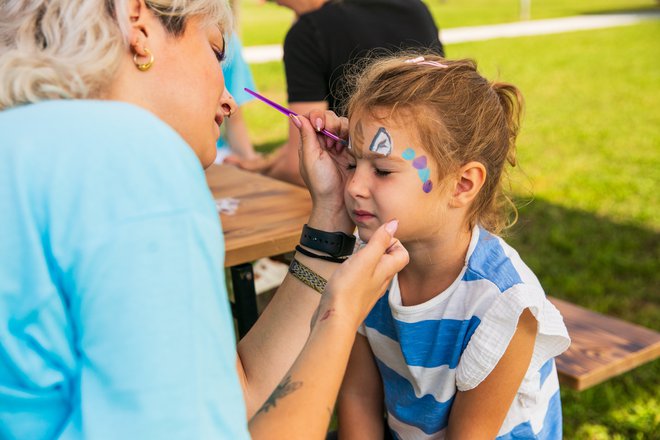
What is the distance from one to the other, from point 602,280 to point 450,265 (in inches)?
109

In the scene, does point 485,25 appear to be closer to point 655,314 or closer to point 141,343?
point 655,314

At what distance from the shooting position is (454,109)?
1.81 m

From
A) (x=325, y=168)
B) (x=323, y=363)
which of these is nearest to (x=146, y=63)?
(x=323, y=363)

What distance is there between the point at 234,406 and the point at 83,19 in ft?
2.08

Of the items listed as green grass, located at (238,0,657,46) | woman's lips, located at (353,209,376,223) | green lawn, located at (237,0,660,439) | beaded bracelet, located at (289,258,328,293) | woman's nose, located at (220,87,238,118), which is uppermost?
woman's nose, located at (220,87,238,118)

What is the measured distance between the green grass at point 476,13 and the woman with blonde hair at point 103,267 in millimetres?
15452

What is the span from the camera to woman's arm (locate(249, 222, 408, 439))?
1.16 m

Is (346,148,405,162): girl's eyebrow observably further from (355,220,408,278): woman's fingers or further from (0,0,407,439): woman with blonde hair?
(0,0,407,439): woman with blonde hair

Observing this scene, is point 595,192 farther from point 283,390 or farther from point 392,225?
point 283,390

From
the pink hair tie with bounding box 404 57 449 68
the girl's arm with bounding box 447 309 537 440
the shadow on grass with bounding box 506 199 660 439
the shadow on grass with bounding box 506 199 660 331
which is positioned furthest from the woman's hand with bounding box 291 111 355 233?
the shadow on grass with bounding box 506 199 660 331

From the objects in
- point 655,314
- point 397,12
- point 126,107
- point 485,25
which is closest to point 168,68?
point 126,107

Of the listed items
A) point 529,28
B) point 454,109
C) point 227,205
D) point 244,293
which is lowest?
point 529,28

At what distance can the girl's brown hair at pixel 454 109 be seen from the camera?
1780 millimetres

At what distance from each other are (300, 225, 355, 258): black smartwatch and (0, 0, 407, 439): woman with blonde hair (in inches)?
20.9
